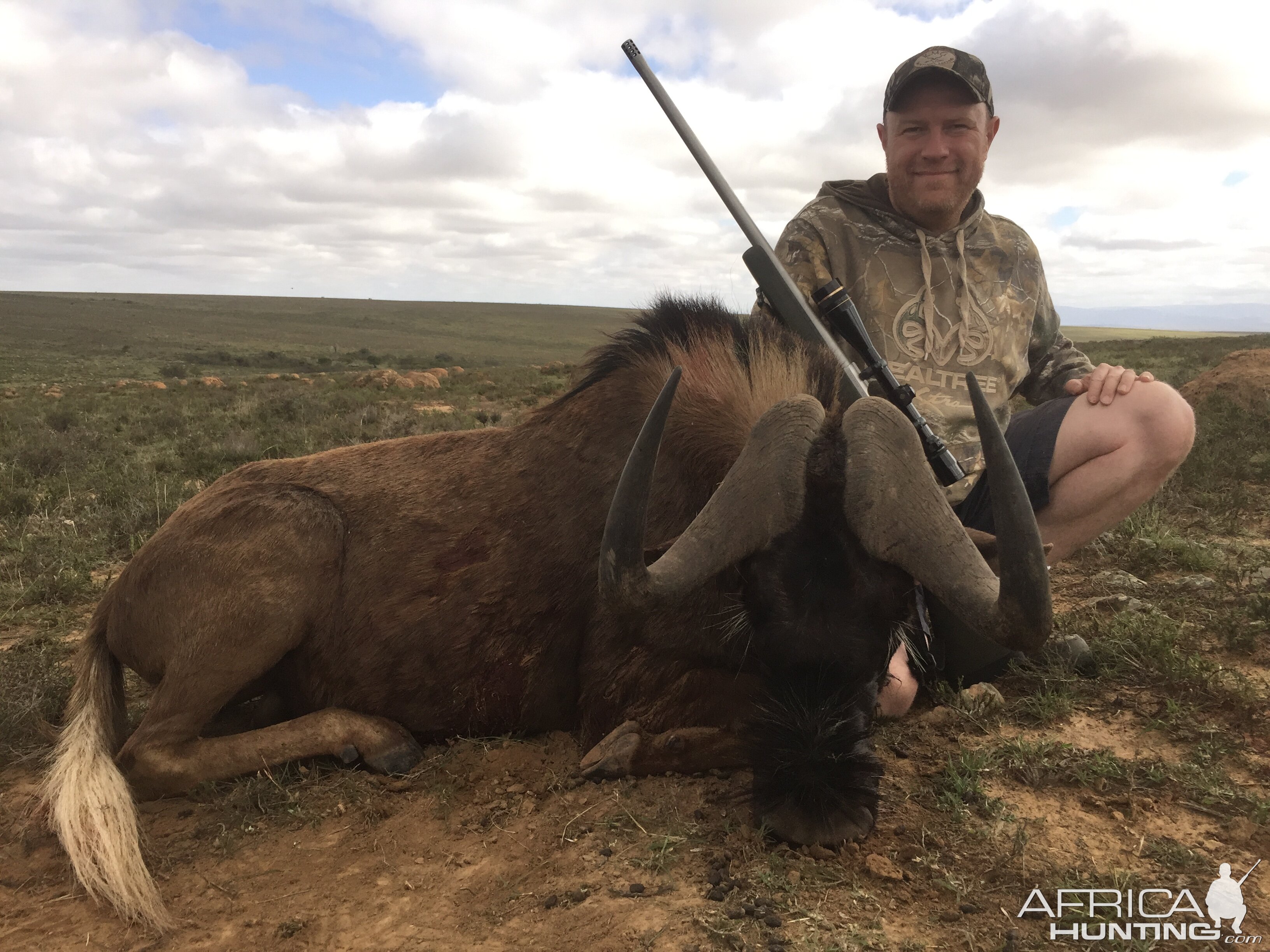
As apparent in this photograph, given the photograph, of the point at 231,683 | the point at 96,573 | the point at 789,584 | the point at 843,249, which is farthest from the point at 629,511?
the point at 96,573

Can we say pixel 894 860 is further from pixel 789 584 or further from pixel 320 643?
pixel 320 643

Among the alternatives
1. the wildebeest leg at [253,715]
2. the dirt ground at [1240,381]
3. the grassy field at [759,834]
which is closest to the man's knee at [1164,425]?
the grassy field at [759,834]

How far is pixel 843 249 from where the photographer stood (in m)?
4.05

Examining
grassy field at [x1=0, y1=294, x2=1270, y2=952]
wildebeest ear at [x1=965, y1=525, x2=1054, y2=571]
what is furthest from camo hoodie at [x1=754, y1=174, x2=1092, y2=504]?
wildebeest ear at [x1=965, y1=525, x2=1054, y2=571]

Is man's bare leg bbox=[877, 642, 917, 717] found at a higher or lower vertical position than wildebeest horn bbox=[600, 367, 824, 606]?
lower

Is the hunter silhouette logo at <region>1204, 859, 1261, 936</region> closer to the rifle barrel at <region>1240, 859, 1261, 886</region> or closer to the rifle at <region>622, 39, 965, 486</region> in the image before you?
the rifle barrel at <region>1240, 859, 1261, 886</region>

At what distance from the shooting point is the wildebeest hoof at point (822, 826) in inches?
92.8

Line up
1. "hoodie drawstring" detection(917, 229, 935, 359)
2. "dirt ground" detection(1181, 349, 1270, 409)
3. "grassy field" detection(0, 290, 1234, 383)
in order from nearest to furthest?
"hoodie drawstring" detection(917, 229, 935, 359) → "dirt ground" detection(1181, 349, 1270, 409) → "grassy field" detection(0, 290, 1234, 383)

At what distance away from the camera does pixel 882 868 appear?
7.52 feet

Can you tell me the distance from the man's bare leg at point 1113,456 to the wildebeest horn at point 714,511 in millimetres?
1700

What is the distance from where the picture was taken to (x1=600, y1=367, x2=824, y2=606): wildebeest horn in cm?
230

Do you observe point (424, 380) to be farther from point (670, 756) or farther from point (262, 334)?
point (262, 334)

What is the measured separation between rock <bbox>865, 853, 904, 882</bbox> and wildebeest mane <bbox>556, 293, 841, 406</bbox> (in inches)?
66.4

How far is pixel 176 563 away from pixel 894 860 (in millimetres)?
2963
